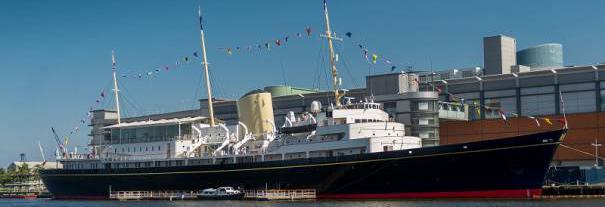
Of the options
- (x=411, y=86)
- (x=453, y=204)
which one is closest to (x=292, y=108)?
(x=411, y=86)

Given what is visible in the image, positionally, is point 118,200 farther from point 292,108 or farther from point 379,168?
point 292,108

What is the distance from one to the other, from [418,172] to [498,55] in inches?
2301

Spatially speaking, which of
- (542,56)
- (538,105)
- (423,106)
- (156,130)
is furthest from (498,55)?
(156,130)

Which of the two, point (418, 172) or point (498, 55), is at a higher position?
point (498, 55)

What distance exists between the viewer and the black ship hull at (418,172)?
186ft

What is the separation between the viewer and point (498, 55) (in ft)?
372

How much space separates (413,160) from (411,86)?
41355 mm

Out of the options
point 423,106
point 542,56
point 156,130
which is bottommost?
point 156,130

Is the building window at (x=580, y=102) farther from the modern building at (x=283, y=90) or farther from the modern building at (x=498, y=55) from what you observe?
→ the modern building at (x=283, y=90)

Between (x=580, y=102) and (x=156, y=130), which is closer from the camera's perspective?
(x=156, y=130)

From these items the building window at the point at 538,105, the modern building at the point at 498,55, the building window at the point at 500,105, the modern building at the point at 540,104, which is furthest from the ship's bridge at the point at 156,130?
the modern building at the point at 498,55

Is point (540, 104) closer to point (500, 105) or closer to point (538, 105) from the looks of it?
point (538, 105)

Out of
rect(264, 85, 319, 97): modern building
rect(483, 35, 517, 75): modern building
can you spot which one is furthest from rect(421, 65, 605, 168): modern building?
rect(264, 85, 319, 97): modern building

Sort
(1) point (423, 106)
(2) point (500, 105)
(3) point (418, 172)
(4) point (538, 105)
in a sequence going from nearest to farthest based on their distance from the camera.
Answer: (3) point (418, 172) < (1) point (423, 106) < (4) point (538, 105) < (2) point (500, 105)
